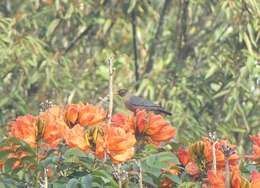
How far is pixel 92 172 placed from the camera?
84.7 inches

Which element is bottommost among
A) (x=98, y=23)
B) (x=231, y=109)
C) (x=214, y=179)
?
(x=214, y=179)

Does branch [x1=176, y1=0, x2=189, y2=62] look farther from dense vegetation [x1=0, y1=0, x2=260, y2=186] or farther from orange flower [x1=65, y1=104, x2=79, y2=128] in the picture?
orange flower [x1=65, y1=104, x2=79, y2=128]

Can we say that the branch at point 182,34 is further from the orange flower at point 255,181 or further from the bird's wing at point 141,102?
the orange flower at point 255,181

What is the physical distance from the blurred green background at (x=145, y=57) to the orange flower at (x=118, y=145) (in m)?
2.84

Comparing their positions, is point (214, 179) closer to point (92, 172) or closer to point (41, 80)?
point (92, 172)

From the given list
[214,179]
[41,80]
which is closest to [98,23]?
[41,80]

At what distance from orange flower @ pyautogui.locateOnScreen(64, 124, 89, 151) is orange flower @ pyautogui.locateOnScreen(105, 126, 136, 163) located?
0.21 ft

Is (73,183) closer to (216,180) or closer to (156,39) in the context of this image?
(216,180)

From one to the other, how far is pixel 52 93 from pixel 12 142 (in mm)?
3797

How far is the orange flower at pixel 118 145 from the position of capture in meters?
2.18

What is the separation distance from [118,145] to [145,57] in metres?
4.59

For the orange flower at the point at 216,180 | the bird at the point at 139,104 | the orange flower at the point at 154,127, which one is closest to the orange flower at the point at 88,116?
the orange flower at the point at 154,127

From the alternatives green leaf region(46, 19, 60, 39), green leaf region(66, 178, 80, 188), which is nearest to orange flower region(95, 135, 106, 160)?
green leaf region(66, 178, 80, 188)

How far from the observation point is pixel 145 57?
675cm
